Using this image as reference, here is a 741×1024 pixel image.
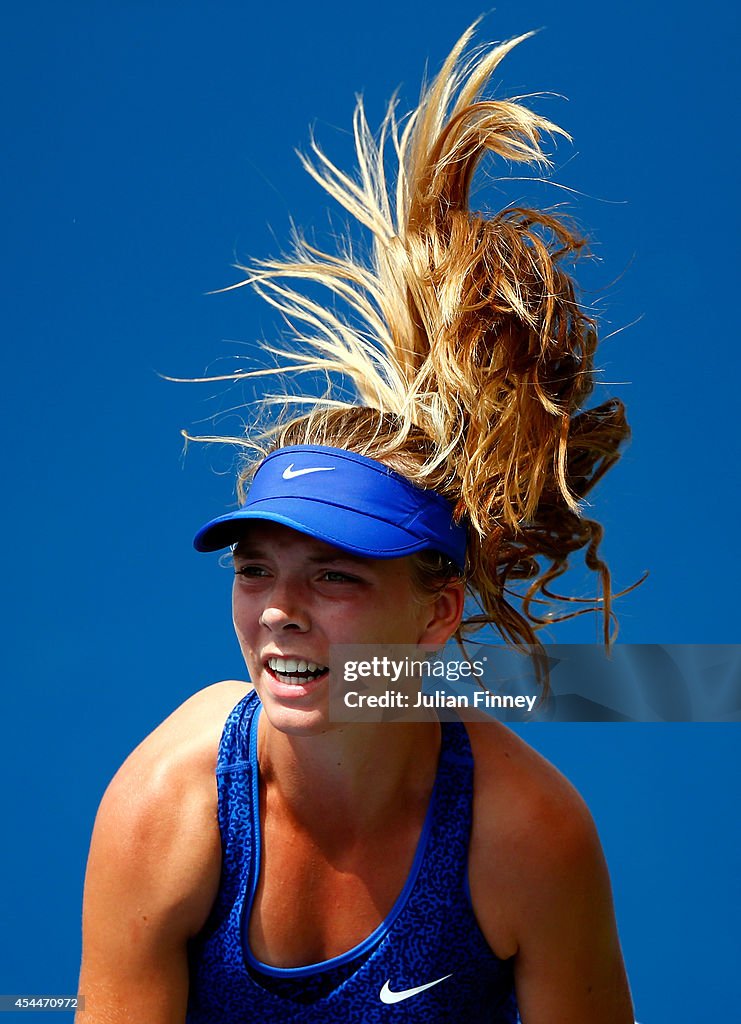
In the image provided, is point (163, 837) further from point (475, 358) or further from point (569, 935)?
point (475, 358)

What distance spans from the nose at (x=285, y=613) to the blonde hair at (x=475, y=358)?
21 cm

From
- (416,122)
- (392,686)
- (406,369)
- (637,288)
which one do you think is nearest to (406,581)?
(392,686)

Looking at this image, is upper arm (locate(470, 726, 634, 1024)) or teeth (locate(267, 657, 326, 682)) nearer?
teeth (locate(267, 657, 326, 682))

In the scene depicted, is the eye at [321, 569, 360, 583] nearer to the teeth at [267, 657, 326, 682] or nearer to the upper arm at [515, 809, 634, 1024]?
the teeth at [267, 657, 326, 682]

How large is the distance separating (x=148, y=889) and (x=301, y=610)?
0.38 meters

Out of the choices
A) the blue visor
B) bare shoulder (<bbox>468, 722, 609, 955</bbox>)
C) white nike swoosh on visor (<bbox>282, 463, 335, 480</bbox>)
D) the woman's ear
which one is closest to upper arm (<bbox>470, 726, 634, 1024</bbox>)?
bare shoulder (<bbox>468, 722, 609, 955</bbox>)

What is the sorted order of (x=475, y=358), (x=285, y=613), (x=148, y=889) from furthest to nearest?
(x=475, y=358) → (x=148, y=889) → (x=285, y=613)

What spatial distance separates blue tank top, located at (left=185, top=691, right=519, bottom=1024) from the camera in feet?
4.82

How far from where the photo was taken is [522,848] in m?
1.49

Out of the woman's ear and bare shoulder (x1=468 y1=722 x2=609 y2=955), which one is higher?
the woman's ear

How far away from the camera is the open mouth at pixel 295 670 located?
1.34 metres

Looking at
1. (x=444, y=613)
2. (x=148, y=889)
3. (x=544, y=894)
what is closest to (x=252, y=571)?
(x=444, y=613)

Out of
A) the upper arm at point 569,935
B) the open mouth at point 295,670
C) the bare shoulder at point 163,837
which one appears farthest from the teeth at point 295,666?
the upper arm at point 569,935

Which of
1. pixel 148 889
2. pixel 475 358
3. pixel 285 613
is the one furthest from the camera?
pixel 475 358
